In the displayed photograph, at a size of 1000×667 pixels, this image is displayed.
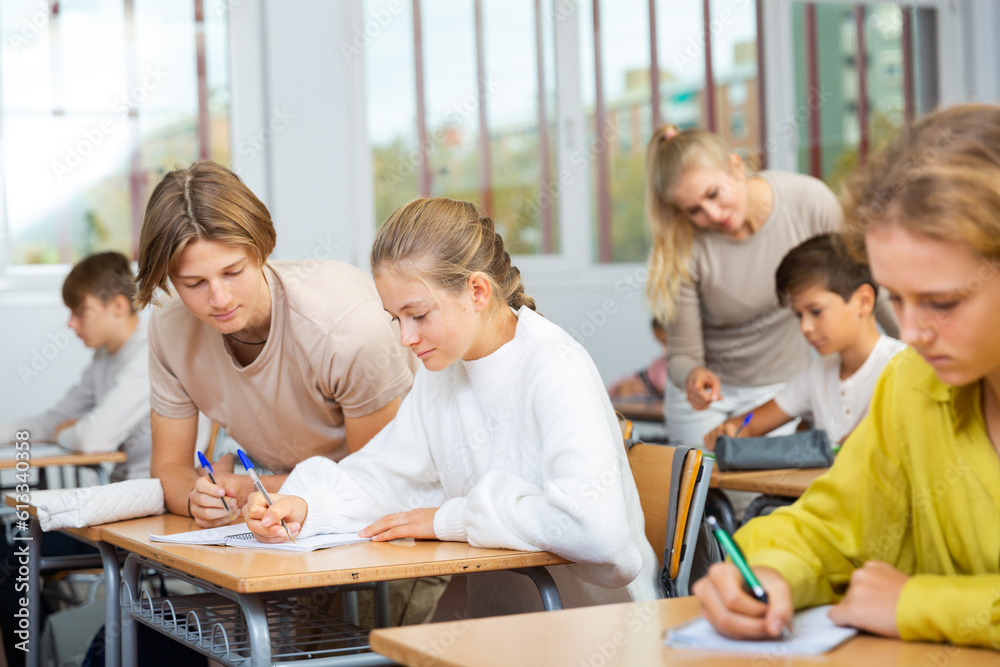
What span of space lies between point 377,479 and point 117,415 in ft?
5.38

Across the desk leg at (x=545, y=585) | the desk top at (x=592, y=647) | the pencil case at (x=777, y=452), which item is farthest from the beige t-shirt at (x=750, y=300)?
the desk top at (x=592, y=647)

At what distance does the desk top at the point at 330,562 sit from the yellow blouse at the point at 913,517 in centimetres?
44

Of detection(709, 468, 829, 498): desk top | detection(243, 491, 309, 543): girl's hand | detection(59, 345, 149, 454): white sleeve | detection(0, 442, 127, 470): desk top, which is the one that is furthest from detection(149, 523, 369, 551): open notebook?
detection(59, 345, 149, 454): white sleeve

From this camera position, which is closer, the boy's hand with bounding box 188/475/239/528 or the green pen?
the green pen

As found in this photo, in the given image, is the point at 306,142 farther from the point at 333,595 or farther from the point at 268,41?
the point at 333,595

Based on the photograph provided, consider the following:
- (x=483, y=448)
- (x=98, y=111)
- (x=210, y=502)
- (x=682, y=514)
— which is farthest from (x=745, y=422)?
(x=98, y=111)

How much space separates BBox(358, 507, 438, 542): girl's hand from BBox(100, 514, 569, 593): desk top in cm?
1

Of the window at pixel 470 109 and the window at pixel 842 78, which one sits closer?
the window at pixel 470 109

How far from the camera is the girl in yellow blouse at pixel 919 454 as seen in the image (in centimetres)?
90

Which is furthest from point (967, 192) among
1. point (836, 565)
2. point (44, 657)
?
point (44, 657)

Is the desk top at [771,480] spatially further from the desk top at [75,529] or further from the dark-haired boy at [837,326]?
the desk top at [75,529]

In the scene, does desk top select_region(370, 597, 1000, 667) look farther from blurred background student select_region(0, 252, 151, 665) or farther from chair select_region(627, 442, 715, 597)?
blurred background student select_region(0, 252, 151, 665)

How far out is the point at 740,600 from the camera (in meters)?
0.96

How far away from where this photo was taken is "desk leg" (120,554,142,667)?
178 centimetres
